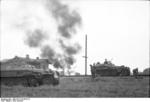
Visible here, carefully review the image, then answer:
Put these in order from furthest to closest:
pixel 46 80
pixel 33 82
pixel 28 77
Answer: pixel 46 80 → pixel 28 77 → pixel 33 82

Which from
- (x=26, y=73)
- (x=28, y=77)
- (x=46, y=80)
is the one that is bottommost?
(x=46, y=80)

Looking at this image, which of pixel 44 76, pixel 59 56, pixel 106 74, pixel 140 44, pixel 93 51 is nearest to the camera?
pixel 140 44

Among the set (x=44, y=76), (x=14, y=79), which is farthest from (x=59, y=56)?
(x=14, y=79)

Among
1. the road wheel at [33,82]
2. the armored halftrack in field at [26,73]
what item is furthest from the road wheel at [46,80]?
the road wheel at [33,82]

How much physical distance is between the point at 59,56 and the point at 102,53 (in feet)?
9.46

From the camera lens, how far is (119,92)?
13.3 metres

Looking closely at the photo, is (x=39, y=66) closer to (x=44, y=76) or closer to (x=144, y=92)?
(x=44, y=76)

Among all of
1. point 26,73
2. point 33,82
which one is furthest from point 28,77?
point 33,82

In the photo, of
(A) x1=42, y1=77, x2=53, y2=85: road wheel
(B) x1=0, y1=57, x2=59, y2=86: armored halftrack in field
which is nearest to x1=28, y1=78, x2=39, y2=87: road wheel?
(B) x1=0, y1=57, x2=59, y2=86: armored halftrack in field

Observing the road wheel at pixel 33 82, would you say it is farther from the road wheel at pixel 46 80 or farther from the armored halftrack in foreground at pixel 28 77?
the road wheel at pixel 46 80

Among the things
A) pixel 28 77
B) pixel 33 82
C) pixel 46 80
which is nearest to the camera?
pixel 33 82

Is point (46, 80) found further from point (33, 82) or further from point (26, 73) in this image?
point (26, 73)

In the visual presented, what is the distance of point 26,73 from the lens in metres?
17.9

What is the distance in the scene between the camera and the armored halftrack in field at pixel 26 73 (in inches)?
701
